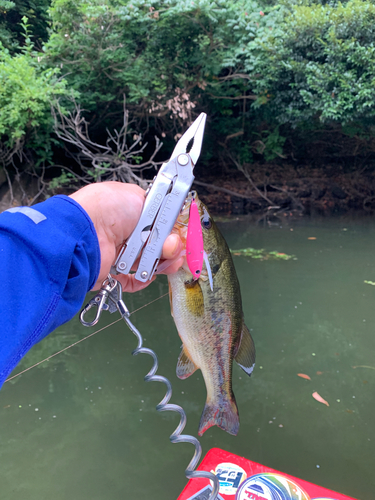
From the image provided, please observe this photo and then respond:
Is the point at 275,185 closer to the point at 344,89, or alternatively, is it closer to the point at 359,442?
the point at 344,89

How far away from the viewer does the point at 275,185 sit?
1099 cm

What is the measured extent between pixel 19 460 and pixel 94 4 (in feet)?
22.9

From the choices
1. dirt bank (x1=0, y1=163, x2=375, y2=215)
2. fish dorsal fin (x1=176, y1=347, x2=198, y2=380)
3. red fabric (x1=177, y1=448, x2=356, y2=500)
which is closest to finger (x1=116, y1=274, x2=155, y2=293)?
fish dorsal fin (x1=176, y1=347, x2=198, y2=380)

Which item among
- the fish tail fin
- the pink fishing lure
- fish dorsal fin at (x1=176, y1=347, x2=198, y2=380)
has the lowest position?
the fish tail fin

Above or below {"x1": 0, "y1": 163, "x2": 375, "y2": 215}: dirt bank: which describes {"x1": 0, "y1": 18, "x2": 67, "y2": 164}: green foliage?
above

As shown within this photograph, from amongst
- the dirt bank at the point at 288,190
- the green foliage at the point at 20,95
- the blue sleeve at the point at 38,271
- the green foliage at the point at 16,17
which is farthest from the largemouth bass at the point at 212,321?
the dirt bank at the point at 288,190

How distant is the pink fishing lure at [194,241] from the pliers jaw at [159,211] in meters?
0.10

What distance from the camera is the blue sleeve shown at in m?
0.65

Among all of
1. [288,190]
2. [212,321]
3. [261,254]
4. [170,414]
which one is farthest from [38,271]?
[288,190]

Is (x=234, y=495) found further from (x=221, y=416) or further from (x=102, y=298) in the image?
(x=102, y=298)

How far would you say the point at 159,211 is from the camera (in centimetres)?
94

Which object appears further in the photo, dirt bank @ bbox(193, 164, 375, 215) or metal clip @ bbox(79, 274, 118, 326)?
dirt bank @ bbox(193, 164, 375, 215)

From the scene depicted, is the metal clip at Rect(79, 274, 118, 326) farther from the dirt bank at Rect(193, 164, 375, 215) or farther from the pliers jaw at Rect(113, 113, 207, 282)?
the dirt bank at Rect(193, 164, 375, 215)

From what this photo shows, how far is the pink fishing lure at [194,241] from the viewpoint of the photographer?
103 cm
